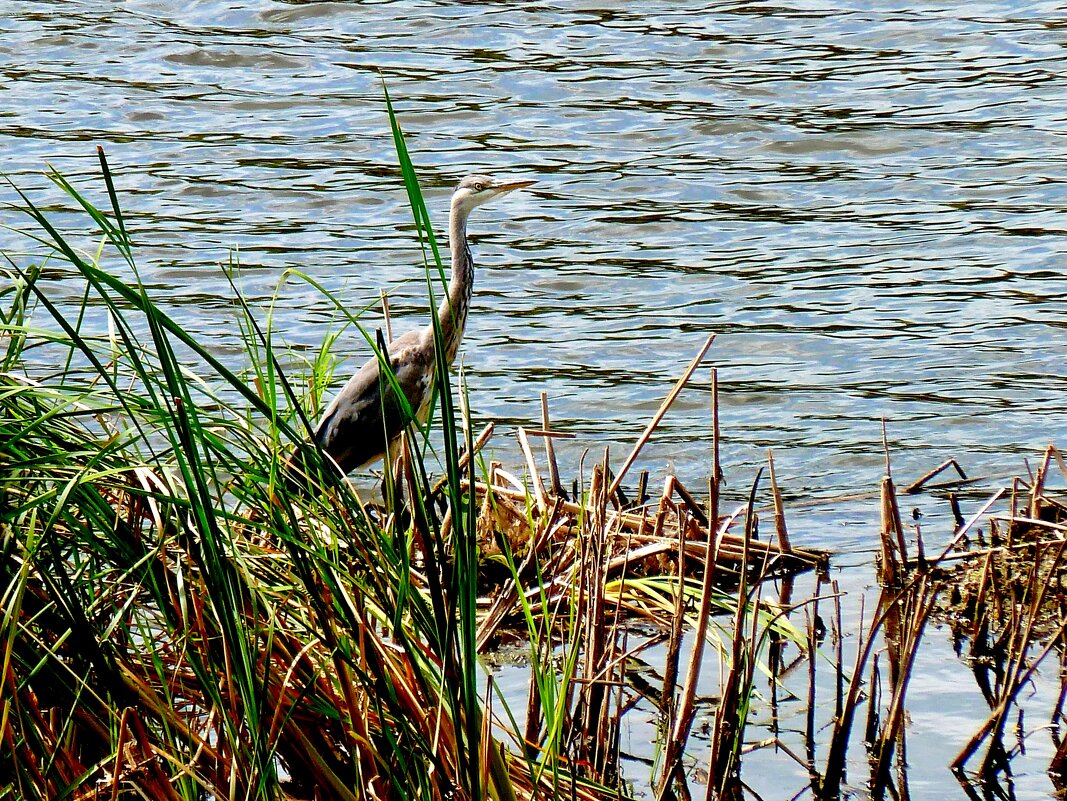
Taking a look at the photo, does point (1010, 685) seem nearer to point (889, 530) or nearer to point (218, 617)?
point (889, 530)

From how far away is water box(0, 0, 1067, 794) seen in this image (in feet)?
24.2

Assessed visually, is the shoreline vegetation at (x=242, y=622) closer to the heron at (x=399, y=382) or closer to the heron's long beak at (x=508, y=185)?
the heron at (x=399, y=382)

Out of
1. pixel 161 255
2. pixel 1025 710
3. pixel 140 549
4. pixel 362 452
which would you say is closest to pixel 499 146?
pixel 161 255

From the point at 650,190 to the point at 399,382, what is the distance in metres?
4.74

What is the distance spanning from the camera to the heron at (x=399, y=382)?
249 inches

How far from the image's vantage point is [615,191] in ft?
34.6

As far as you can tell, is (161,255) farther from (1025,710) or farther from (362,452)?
(1025,710)

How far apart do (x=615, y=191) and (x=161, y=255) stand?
9.88ft

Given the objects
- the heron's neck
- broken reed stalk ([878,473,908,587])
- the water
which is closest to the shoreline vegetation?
broken reed stalk ([878,473,908,587])

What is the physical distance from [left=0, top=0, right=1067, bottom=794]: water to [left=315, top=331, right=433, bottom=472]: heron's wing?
1.79 ft

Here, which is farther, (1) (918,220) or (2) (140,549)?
(1) (918,220)

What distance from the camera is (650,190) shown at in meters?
10.5

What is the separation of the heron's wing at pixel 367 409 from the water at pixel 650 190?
0.54 m

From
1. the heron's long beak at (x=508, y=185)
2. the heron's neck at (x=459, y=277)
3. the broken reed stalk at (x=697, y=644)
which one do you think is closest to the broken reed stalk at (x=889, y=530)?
the broken reed stalk at (x=697, y=644)
